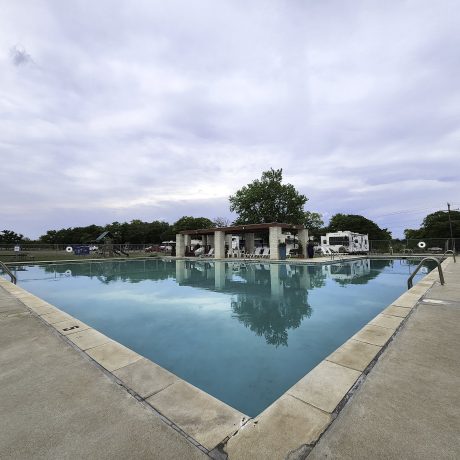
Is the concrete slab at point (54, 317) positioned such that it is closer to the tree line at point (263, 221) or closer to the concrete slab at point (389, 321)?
the concrete slab at point (389, 321)

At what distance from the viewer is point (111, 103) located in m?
14.1

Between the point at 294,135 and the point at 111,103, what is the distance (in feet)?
43.7

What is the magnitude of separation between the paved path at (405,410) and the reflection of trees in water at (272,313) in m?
2.47

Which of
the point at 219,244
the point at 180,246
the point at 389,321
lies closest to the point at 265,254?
the point at 219,244

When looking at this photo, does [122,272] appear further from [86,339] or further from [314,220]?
[314,220]

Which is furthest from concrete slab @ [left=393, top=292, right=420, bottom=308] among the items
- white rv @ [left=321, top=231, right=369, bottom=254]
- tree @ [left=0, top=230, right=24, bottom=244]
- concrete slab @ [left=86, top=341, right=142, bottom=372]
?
tree @ [left=0, top=230, right=24, bottom=244]

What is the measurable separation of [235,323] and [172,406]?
4285 mm

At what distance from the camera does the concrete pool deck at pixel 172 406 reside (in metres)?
1.76

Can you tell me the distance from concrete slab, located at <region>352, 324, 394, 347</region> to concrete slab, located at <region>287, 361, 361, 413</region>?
3.59ft

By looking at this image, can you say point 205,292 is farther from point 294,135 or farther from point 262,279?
point 294,135

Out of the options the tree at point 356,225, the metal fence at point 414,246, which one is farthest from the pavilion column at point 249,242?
the tree at point 356,225

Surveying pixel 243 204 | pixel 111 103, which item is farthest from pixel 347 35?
pixel 243 204

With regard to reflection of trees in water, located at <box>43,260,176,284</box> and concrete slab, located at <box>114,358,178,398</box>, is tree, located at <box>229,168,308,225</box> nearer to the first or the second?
reflection of trees in water, located at <box>43,260,176,284</box>

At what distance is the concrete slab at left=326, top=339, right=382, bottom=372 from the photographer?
121 inches
